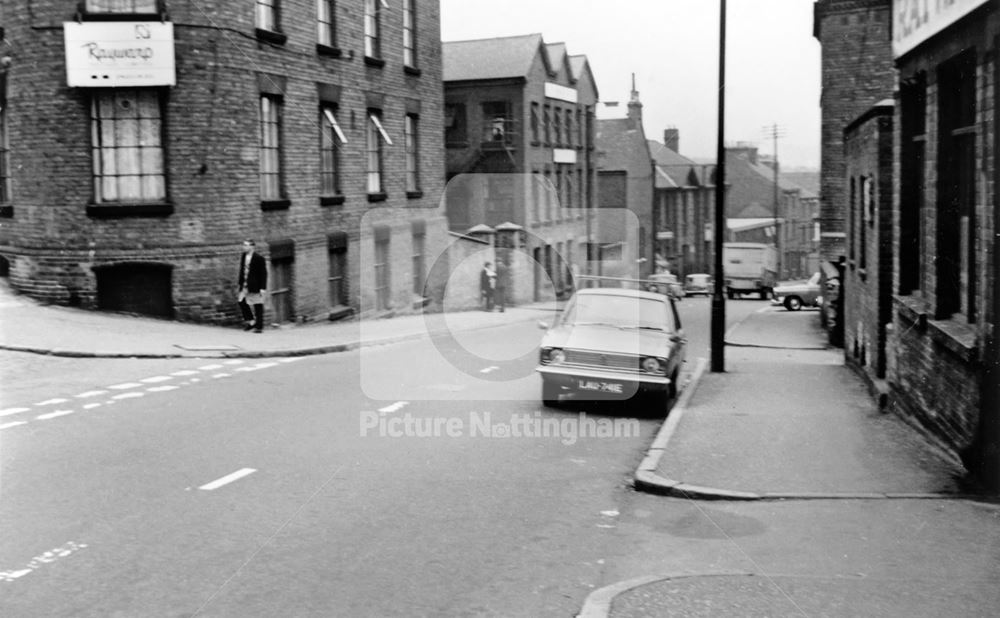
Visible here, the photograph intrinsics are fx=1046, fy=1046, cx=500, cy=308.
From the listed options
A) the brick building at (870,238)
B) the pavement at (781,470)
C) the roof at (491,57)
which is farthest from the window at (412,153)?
the roof at (491,57)

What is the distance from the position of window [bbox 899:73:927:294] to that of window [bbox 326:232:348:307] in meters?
15.5

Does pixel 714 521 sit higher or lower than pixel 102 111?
lower

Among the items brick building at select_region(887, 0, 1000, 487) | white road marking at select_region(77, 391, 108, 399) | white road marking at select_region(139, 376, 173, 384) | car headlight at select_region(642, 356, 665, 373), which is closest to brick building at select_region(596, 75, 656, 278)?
white road marking at select_region(139, 376, 173, 384)

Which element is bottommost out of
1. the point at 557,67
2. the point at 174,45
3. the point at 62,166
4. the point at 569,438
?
the point at 569,438

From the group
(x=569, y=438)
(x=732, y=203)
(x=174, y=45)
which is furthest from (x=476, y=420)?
(x=732, y=203)

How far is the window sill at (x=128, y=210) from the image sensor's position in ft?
67.8

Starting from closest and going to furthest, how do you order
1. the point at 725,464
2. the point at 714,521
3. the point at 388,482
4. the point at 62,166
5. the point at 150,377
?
1. the point at 714,521
2. the point at 388,482
3. the point at 725,464
4. the point at 150,377
5. the point at 62,166

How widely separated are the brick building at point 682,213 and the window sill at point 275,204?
5610 cm

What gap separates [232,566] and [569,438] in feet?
19.1

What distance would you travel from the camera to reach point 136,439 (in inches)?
427

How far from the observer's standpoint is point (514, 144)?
1907 inches

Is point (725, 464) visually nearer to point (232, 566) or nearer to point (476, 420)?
point (476, 420)

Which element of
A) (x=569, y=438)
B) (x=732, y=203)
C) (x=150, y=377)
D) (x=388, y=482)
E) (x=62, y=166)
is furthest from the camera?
(x=732, y=203)

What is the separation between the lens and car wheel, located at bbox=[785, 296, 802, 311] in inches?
1837
